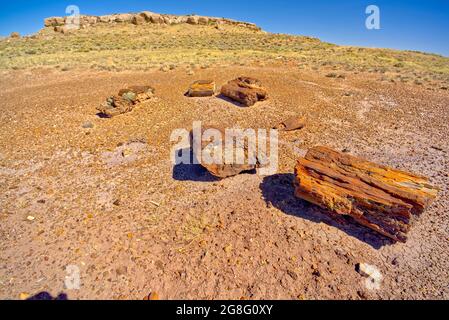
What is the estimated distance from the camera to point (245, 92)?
368 inches

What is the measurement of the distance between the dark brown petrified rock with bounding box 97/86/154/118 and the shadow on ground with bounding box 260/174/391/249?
5627mm

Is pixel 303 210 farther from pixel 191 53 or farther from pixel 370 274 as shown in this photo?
pixel 191 53

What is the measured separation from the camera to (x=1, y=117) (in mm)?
9383

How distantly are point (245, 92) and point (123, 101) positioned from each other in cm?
409

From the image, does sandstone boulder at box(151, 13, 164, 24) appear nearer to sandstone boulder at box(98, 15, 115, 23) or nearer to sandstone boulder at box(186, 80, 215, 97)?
sandstone boulder at box(98, 15, 115, 23)

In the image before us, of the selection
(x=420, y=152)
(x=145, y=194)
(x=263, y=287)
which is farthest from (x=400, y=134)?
(x=145, y=194)

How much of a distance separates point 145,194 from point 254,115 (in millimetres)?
4642

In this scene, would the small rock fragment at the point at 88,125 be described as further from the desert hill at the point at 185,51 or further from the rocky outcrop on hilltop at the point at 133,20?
the rocky outcrop on hilltop at the point at 133,20

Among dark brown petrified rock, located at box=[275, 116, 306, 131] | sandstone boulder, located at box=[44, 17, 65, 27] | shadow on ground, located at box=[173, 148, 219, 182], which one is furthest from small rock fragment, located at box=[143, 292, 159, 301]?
sandstone boulder, located at box=[44, 17, 65, 27]

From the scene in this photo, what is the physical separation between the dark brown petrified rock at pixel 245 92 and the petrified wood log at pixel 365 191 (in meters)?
4.45

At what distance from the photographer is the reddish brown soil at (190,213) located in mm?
3889

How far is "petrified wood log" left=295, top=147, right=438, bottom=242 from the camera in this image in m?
4.27
